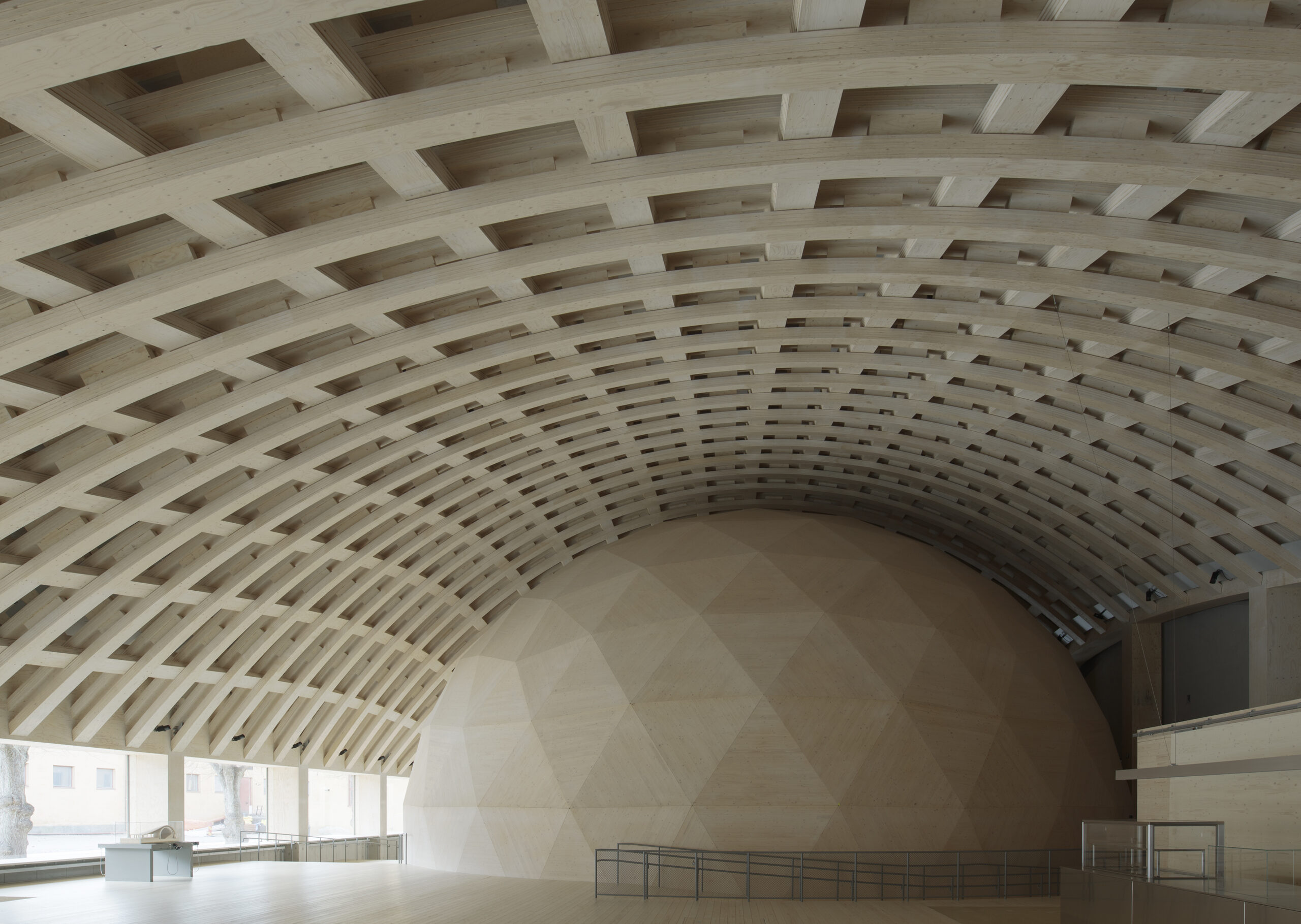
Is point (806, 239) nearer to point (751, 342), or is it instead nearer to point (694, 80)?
point (694, 80)

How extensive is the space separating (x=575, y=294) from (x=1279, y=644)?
1855 centimetres

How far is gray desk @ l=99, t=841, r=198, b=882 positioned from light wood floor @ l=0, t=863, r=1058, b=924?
55cm

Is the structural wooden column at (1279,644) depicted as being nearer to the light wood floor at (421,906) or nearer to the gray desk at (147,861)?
the light wood floor at (421,906)

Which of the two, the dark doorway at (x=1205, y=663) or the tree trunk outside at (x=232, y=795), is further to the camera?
the tree trunk outside at (x=232, y=795)

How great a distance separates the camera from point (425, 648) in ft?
117

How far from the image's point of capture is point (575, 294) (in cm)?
1599

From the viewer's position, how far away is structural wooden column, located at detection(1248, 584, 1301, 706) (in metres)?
23.0

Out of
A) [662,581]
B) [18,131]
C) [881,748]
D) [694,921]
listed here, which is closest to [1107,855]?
[694,921]

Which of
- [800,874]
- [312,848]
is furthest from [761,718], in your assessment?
[312,848]

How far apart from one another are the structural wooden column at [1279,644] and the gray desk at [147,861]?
25891 mm

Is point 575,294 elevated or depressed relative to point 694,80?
depressed

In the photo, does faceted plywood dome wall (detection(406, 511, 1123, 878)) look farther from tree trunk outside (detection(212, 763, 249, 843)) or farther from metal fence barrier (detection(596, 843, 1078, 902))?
tree trunk outside (detection(212, 763, 249, 843))

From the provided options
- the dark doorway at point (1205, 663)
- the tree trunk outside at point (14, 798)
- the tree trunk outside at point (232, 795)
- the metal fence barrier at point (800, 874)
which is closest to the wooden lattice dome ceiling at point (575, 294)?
the dark doorway at point (1205, 663)

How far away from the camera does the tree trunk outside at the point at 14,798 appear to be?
28156 mm
